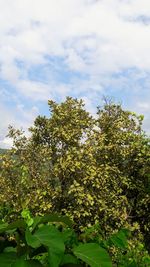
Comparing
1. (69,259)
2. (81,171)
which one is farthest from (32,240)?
(81,171)

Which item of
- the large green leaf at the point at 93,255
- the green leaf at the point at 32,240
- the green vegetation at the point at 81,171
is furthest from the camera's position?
the green vegetation at the point at 81,171

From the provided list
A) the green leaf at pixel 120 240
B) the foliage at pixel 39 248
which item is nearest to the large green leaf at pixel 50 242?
the foliage at pixel 39 248

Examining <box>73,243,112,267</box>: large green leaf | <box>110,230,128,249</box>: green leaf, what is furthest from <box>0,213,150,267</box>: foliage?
<box>110,230,128,249</box>: green leaf

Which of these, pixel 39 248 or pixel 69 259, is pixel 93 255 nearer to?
pixel 69 259

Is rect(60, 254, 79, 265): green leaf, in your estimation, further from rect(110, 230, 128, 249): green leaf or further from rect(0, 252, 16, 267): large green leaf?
rect(110, 230, 128, 249): green leaf

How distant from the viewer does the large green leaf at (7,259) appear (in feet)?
7.06

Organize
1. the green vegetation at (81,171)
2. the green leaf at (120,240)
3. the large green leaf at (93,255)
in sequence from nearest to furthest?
1. the large green leaf at (93,255)
2. the green leaf at (120,240)
3. the green vegetation at (81,171)

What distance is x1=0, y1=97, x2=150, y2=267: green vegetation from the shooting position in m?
25.6

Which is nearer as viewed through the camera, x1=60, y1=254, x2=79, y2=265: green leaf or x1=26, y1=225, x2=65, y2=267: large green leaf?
x1=26, y1=225, x2=65, y2=267: large green leaf

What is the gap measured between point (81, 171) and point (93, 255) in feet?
79.1

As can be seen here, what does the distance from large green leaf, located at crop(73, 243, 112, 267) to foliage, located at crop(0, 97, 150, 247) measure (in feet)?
69.5

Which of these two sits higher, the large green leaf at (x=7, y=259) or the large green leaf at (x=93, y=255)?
the large green leaf at (x=93, y=255)

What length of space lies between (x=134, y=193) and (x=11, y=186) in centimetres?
919

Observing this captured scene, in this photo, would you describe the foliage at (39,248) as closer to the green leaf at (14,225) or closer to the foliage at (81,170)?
the green leaf at (14,225)
